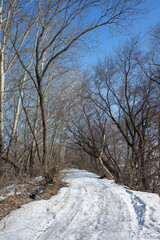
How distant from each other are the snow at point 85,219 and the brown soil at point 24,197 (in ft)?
0.51

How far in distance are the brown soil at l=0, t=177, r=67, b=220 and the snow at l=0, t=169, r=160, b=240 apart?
157mm

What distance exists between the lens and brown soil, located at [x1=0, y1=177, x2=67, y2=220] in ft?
11.4

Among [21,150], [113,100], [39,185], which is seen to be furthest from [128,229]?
[113,100]

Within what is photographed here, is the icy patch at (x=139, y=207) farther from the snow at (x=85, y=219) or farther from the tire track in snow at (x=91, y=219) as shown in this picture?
the tire track in snow at (x=91, y=219)

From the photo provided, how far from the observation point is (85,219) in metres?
3.19

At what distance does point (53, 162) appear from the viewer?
248 inches

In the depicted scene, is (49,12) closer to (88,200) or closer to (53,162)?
(53,162)

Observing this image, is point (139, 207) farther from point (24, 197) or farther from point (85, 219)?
point (24, 197)

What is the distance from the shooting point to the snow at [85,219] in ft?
8.41

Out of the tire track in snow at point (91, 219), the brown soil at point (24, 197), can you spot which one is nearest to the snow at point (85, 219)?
the tire track in snow at point (91, 219)

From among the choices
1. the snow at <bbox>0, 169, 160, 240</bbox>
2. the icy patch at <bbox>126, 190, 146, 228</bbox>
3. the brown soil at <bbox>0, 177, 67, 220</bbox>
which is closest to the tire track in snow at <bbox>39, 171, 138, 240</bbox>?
the snow at <bbox>0, 169, 160, 240</bbox>

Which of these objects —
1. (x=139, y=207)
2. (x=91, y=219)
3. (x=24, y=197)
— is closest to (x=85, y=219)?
(x=91, y=219)

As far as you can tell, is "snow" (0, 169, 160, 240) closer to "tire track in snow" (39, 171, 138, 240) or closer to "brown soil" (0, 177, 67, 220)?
"tire track in snow" (39, 171, 138, 240)

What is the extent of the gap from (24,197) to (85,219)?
5.43ft
